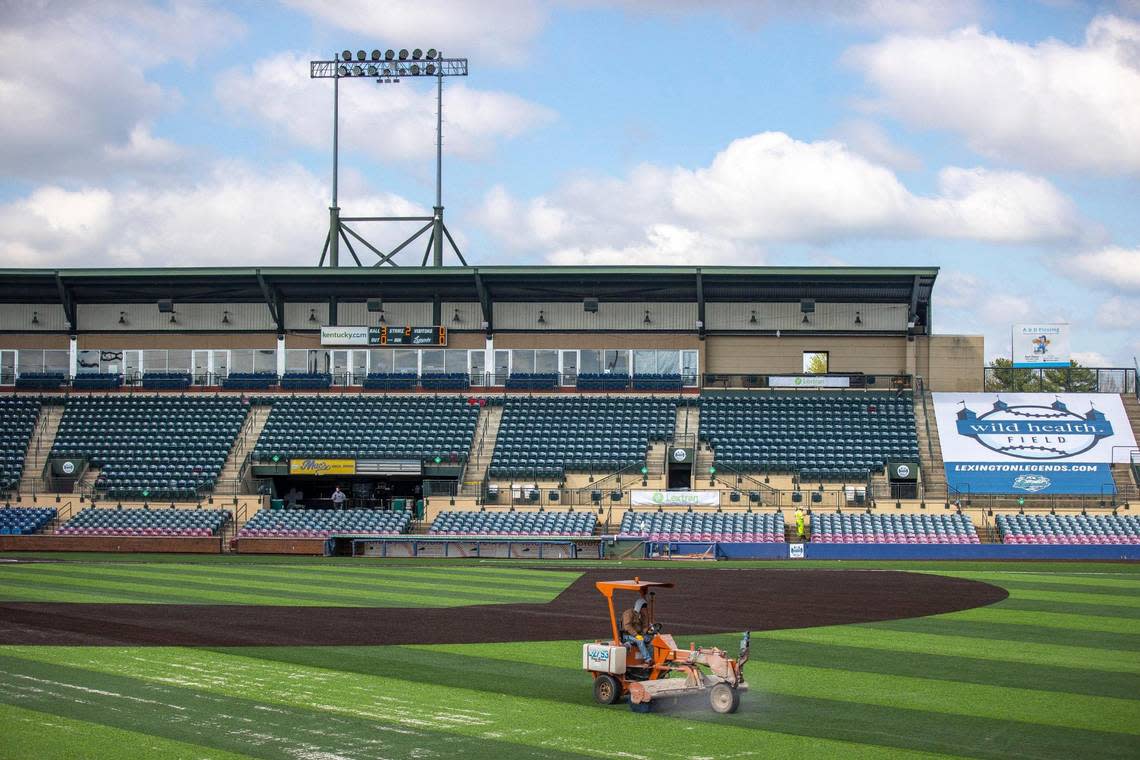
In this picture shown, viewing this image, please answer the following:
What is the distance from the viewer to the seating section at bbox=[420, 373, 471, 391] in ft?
214

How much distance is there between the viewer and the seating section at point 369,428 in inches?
2328

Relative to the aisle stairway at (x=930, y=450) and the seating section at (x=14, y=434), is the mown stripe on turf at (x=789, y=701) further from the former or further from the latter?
the seating section at (x=14, y=434)

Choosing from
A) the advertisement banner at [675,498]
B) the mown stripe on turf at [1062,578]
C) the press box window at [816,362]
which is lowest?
the mown stripe on turf at [1062,578]

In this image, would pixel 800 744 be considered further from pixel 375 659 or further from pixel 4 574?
pixel 4 574

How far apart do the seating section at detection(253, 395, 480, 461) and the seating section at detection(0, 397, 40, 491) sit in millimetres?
11961

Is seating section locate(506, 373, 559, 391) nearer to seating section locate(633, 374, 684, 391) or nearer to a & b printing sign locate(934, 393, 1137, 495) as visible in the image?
seating section locate(633, 374, 684, 391)

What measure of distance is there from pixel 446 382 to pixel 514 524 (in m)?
15.1

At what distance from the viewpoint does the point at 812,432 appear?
196ft

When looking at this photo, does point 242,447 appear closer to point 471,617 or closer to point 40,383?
point 40,383

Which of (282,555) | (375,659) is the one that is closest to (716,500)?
(282,555)

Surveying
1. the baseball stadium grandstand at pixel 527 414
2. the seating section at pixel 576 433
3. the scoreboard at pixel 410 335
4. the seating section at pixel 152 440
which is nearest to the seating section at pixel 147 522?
the baseball stadium grandstand at pixel 527 414

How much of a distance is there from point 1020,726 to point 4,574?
32.3m

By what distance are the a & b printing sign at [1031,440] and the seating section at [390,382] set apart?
91.0 ft

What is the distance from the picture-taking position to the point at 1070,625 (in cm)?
2530
